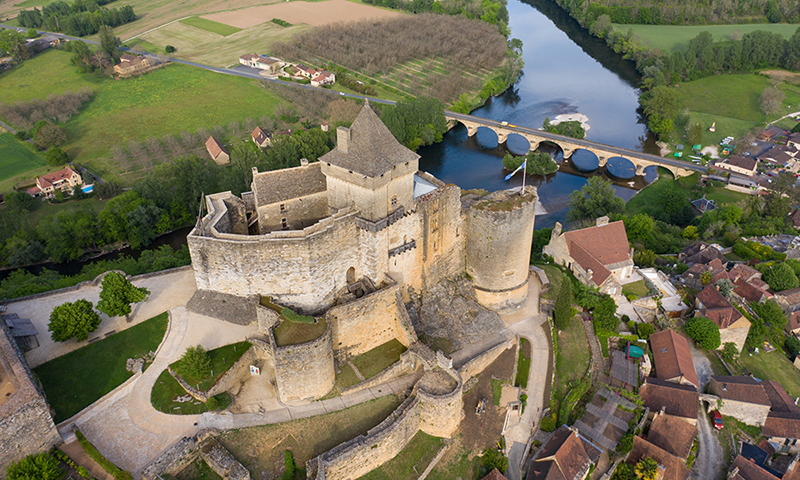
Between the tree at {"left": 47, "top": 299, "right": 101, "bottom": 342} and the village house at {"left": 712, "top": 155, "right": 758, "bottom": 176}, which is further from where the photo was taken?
the village house at {"left": 712, "top": 155, "right": 758, "bottom": 176}

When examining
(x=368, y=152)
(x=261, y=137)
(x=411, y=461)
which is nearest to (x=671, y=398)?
(x=411, y=461)

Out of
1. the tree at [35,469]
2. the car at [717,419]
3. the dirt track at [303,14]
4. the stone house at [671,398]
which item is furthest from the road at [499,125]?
the tree at [35,469]

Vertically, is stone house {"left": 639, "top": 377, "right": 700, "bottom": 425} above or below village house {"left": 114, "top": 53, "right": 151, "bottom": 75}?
below

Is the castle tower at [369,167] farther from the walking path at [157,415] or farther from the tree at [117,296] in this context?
the tree at [117,296]

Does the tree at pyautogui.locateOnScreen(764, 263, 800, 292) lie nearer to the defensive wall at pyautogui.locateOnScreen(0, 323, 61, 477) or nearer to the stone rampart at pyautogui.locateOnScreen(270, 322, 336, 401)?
the stone rampart at pyautogui.locateOnScreen(270, 322, 336, 401)

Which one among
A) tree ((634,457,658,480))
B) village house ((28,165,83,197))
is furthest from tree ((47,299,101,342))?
village house ((28,165,83,197))
